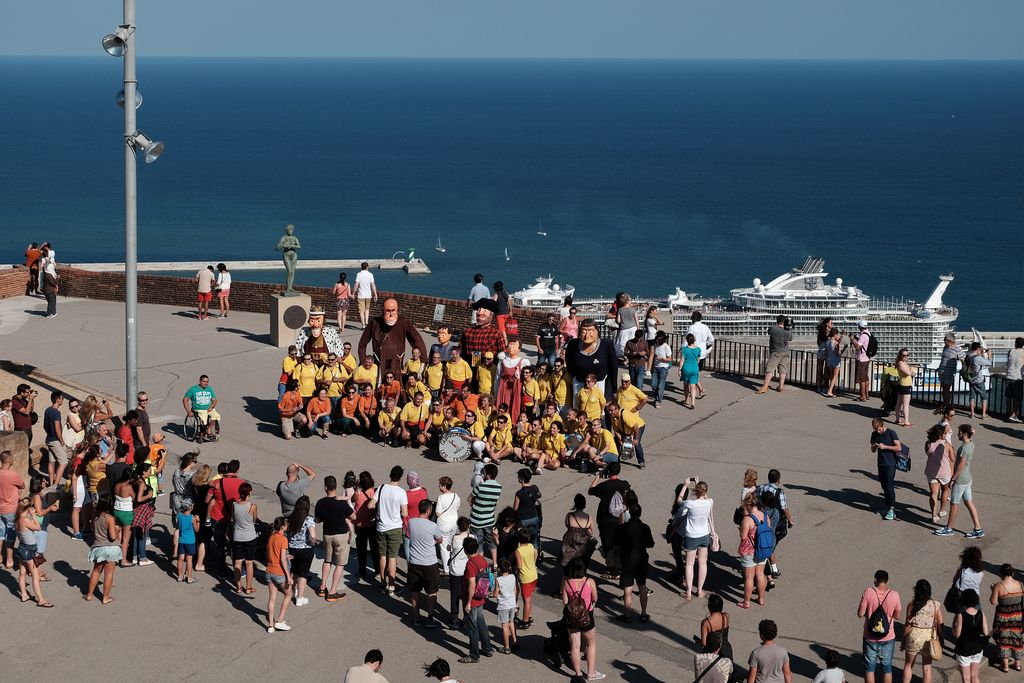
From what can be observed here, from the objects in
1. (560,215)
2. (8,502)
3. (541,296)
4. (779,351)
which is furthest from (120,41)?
(560,215)

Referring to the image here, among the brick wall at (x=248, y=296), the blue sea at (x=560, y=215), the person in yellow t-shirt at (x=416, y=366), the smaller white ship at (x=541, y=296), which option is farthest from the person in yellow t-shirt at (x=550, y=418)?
the blue sea at (x=560, y=215)

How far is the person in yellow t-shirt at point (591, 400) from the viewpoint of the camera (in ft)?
57.4

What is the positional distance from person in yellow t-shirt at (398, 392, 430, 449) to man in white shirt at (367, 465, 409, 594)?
436cm

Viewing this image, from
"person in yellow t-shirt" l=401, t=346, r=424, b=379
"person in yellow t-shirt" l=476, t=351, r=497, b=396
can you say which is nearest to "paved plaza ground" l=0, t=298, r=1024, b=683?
"person in yellow t-shirt" l=401, t=346, r=424, b=379

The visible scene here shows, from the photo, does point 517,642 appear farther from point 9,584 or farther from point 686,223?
point 686,223

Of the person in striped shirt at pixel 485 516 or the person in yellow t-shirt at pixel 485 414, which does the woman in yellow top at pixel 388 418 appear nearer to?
the person in yellow t-shirt at pixel 485 414

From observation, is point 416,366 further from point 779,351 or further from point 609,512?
point 779,351

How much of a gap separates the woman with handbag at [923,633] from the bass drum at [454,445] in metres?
7.18

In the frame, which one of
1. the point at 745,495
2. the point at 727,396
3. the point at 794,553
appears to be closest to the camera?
the point at 745,495

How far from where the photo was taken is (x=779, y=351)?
832 inches

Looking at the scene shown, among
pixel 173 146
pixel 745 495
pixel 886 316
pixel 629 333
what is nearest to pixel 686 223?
pixel 886 316

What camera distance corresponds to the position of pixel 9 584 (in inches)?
528

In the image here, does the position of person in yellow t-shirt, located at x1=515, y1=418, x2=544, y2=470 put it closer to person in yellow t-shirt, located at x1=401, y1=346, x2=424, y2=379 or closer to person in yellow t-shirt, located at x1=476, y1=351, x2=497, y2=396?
person in yellow t-shirt, located at x1=476, y1=351, x2=497, y2=396

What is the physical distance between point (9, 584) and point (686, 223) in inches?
4909
